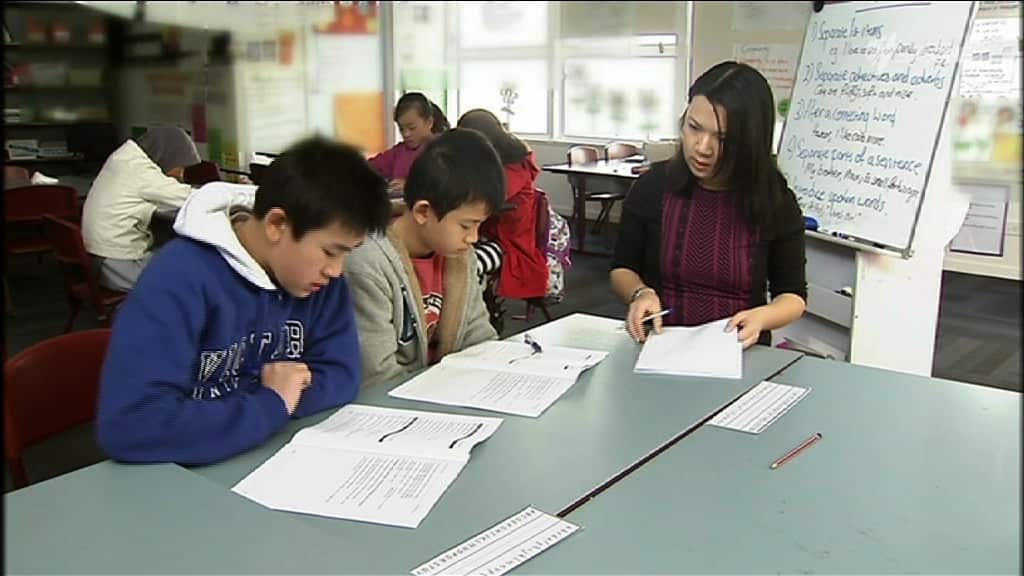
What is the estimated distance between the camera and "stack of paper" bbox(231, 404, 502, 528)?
1.01 m

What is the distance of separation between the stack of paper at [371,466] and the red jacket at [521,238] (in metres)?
2.12

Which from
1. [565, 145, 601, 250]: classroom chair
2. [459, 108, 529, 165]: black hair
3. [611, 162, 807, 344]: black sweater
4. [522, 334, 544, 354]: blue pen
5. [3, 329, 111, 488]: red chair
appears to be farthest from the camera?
[565, 145, 601, 250]: classroom chair

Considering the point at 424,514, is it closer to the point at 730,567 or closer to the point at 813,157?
the point at 730,567

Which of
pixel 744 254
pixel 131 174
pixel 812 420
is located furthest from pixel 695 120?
pixel 131 174

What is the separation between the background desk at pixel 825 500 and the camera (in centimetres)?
92

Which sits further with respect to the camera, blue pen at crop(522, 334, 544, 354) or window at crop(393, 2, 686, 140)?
window at crop(393, 2, 686, 140)

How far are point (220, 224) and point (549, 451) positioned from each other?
1.84 ft

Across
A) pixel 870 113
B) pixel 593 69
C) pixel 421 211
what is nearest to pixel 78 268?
pixel 421 211

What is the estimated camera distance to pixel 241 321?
1.24 metres

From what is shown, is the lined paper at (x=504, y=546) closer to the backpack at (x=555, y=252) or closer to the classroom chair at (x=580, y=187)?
the backpack at (x=555, y=252)

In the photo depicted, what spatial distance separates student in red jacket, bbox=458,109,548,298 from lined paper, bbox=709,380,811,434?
1.97m

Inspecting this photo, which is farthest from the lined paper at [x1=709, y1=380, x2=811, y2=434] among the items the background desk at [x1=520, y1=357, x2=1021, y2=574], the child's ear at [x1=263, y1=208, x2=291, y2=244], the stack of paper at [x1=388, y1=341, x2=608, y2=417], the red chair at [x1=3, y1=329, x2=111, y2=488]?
the red chair at [x1=3, y1=329, x2=111, y2=488]

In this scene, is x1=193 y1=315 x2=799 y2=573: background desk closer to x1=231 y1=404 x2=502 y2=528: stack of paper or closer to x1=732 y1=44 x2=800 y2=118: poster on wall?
x1=231 y1=404 x2=502 y2=528: stack of paper

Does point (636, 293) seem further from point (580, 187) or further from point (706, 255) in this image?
point (580, 187)
